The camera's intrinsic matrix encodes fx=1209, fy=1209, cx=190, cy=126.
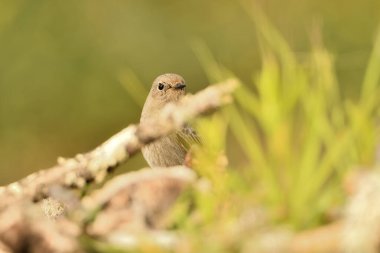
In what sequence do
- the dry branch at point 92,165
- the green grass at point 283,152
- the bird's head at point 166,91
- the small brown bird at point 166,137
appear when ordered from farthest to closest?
the bird's head at point 166,91 → the small brown bird at point 166,137 → the dry branch at point 92,165 → the green grass at point 283,152

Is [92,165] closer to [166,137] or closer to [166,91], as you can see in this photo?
[166,137]

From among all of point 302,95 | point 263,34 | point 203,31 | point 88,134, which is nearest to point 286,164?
point 302,95

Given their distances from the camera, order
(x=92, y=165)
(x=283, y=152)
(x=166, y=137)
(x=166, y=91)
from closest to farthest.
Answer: (x=283, y=152)
(x=92, y=165)
(x=166, y=137)
(x=166, y=91)

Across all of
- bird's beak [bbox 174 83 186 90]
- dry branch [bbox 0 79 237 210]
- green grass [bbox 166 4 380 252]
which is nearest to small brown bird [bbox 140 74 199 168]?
bird's beak [bbox 174 83 186 90]

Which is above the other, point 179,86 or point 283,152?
point 179,86

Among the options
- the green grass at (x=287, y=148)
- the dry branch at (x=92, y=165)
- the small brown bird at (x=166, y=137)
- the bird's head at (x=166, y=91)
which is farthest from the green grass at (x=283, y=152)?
the bird's head at (x=166, y=91)

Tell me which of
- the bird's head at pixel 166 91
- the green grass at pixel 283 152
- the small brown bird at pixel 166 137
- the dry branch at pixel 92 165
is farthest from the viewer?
the bird's head at pixel 166 91

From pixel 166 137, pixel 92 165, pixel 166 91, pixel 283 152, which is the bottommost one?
pixel 283 152

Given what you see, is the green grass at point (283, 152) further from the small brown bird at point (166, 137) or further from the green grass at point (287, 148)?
the small brown bird at point (166, 137)

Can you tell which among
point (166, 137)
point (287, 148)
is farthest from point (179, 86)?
point (287, 148)
